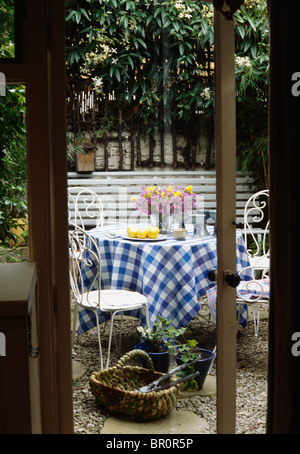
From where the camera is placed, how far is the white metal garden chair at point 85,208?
290 cm

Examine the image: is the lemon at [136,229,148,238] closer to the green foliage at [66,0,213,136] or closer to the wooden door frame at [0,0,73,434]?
the green foliage at [66,0,213,136]

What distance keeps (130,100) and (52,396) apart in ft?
4.52

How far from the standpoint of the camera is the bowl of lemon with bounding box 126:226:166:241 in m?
2.82

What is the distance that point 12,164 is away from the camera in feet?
5.77

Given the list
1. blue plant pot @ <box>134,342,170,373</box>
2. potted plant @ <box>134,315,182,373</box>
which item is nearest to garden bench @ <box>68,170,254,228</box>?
potted plant @ <box>134,315,182,373</box>

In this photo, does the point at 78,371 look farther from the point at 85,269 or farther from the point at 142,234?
the point at 142,234

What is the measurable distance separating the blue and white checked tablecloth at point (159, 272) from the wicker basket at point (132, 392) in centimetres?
30

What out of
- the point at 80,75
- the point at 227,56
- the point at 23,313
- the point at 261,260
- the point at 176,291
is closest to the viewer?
the point at 23,313

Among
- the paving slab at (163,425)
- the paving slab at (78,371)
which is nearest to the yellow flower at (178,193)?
the paving slab at (163,425)

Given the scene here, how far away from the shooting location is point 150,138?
226 cm

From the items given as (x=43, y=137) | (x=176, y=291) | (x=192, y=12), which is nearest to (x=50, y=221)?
(x=43, y=137)

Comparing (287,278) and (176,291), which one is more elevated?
(287,278)

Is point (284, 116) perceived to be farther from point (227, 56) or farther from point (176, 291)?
point (176, 291)

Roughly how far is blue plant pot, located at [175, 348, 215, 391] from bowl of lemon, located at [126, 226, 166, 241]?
78cm
